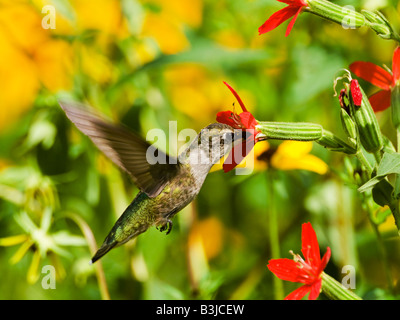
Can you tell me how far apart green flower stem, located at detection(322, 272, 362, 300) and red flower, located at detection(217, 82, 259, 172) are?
179mm

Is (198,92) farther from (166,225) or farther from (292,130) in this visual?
(292,130)

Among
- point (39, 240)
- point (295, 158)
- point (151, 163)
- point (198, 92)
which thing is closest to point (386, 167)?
point (151, 163)

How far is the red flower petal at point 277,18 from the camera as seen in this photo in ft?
2.29

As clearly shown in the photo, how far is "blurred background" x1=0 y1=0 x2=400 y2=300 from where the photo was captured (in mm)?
1148

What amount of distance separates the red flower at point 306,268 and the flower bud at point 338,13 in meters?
0.24

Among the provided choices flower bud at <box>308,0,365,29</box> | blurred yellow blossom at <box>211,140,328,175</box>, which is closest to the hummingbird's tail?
blurred yellow blossom at <box>211,140,328,175</box>

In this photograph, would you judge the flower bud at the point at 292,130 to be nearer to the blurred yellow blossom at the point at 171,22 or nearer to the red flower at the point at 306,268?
the red flower at the point at 306,268

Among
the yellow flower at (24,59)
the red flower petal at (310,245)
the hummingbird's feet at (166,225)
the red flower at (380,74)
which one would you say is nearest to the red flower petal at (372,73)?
A: the red flower at (380,74)

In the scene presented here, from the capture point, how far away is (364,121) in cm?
66

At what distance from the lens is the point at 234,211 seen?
1.53 m

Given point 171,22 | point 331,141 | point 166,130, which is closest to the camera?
point 331,141

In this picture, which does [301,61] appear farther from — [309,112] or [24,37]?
[24,37]

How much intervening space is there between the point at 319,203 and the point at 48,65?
2.66ft

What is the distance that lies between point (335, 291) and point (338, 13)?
0.34 meters
